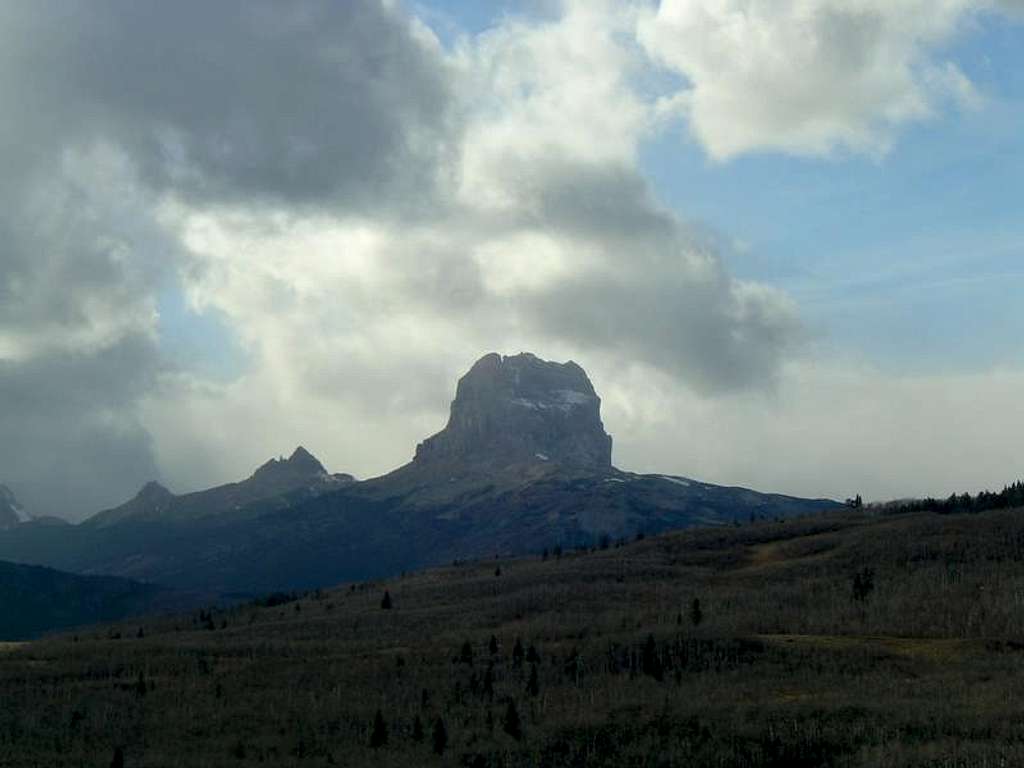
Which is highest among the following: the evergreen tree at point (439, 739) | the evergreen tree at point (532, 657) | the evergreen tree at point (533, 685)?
the evergreen tree at point (532, 657)

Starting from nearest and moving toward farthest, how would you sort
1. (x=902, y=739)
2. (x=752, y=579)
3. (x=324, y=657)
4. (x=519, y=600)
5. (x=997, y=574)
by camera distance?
(x=902, y=739), (x=324, y=657), (x=997, y=574), (x=519, y=600), (x=752, y=579)

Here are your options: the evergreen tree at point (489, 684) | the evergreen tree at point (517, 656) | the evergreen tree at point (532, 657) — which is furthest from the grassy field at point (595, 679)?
the evergreen tree at point (517, 656)

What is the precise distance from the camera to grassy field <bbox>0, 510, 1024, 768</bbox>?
2608 inches

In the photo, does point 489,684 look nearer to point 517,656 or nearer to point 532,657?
point 517,656

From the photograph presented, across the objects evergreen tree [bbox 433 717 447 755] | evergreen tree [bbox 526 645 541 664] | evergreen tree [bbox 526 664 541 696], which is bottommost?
evergreen tree [bbox 433 717 447 755]

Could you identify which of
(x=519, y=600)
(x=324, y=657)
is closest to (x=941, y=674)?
(x=324, y=657)

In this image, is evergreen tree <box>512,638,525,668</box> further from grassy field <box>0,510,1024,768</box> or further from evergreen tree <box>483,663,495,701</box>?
evergreen tree <box>483,663,495,701</box>

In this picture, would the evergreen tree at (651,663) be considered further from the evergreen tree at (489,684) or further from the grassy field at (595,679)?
the evergreen tree at (489,684)

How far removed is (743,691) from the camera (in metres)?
81.6

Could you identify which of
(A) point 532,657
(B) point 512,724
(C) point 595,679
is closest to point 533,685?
(C) point 595,679

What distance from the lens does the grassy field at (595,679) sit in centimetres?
6625

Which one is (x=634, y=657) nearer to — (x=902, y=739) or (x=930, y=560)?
(x=902, y=739)

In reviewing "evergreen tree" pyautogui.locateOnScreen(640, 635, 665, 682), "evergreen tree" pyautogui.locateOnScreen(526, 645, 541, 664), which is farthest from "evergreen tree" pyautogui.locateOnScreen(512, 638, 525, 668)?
"evergreen tree" pyautogui.locateOnScreen(640, 635, 665, 682)

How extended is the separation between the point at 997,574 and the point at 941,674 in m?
53.4
